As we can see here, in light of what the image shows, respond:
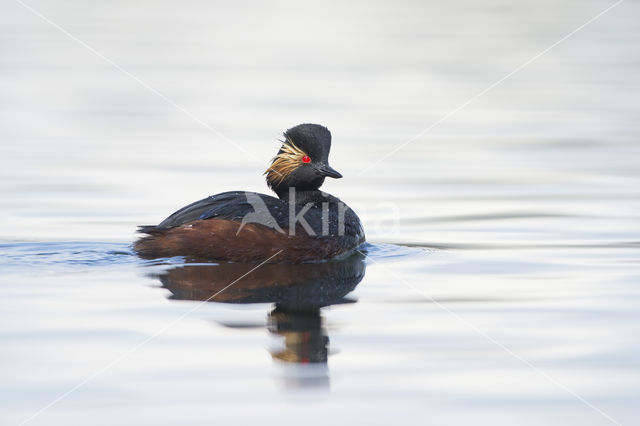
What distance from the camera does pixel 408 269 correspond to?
790 centimetres

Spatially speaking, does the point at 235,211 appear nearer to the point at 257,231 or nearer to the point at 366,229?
the point at 257,231

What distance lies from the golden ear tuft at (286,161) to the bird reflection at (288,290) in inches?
39.0

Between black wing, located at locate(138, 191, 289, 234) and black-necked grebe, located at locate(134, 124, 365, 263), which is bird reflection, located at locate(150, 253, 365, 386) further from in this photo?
black wing, located at locate(138, 191, 289, 234)

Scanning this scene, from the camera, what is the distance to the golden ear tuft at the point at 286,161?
9000mm

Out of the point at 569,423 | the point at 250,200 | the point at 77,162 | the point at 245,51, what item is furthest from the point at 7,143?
Result: the point at 569,423

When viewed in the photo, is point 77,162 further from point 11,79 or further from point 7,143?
point 11,79

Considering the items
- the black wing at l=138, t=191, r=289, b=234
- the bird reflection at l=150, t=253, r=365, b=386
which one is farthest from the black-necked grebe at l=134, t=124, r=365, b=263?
the bird reflection at l=150, t=253, r=365, b=386

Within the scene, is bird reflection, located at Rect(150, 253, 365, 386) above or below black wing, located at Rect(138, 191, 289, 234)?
below

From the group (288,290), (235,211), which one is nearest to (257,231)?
(235,211)

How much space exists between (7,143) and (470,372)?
9.46 m

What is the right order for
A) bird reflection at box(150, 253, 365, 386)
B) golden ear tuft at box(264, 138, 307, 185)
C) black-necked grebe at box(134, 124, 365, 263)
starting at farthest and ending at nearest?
golden ear tuft at box(264, 138, 307, 185), black-necked grebe at box(134, 124, 365, 263), bird reflection at box(150, 253, 365, 386)

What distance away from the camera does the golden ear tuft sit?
9.00 metres

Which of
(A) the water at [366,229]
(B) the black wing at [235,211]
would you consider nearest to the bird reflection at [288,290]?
(A) the water at [366,229]

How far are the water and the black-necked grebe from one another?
17cm
